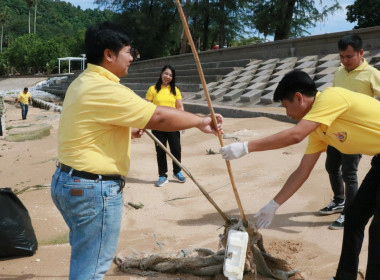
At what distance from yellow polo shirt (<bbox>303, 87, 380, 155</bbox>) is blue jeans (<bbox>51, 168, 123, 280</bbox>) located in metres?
1.18

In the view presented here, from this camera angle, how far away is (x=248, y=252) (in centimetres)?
280

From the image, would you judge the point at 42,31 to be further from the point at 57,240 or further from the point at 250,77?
the point at 57,240

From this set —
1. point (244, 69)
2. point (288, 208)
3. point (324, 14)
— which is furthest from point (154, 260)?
point (324, 14)

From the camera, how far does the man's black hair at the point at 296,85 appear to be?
2.51 m

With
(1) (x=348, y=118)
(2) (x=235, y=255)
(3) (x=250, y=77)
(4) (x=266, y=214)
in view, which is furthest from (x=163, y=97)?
(3) (x=250, y=77)

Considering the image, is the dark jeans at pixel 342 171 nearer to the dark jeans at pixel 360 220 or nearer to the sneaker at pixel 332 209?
the sneaker at pixel 332 209

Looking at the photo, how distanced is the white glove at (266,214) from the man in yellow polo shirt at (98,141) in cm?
103

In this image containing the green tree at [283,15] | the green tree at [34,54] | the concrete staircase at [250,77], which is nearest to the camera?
the concrete staircase at [250,77]

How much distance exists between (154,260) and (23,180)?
13.6 feet

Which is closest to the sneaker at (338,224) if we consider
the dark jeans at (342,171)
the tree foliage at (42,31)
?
the dark jeans at (342,171)

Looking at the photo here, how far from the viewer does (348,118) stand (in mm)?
2438

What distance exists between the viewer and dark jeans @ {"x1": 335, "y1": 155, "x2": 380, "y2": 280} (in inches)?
95.3

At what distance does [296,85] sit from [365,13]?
20388 mm

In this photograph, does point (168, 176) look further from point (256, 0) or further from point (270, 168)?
point (256, 0)
